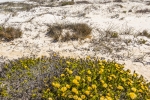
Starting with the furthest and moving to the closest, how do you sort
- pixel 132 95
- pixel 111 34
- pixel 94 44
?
pixel 111 34, pixel 94 44, pixel 132 95

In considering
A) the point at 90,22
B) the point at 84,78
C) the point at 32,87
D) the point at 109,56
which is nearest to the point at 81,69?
the point at 84,78

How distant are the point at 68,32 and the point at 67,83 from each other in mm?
4720

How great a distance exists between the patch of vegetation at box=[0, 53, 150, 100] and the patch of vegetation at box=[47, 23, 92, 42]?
355 centimetres

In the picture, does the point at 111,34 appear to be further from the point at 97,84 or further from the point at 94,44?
the point at 97,84

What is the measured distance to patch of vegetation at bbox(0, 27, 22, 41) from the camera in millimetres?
8930

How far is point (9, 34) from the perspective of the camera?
9.01m

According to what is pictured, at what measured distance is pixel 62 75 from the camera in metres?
4.58

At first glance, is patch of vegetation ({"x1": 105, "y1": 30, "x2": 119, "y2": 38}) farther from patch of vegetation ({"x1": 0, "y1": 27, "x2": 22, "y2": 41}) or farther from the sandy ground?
patch of vegetation ({"x1": 0, "y1": 27, "x2": 22, "y2": 41})

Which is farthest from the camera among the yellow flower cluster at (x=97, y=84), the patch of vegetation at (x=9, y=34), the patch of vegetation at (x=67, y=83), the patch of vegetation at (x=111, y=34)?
the patch of vegetation at (x=111, y=34)

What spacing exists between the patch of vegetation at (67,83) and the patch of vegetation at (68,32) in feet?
11.6

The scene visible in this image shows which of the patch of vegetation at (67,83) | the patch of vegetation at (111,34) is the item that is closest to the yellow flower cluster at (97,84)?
the patch of vegetation at (67,83)

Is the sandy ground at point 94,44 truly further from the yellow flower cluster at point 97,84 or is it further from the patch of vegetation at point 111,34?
the yellow flower cluster at point 97,84

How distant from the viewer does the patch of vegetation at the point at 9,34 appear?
8930 millimetres

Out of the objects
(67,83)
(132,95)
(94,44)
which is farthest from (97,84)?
(94,44)
